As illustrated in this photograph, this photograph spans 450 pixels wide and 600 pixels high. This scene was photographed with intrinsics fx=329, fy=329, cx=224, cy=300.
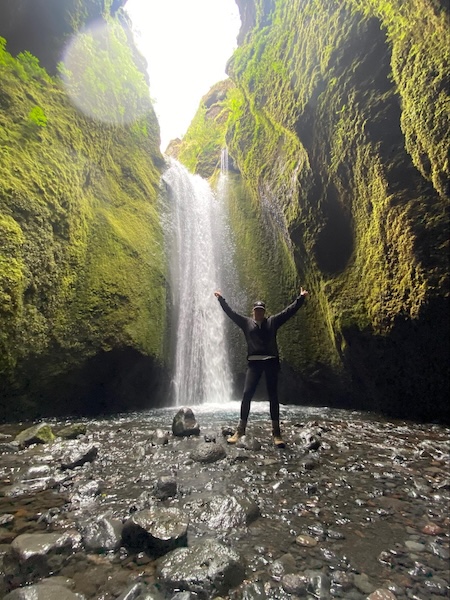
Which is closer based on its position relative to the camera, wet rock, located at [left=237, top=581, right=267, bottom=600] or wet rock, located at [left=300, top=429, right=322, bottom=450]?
wet rock, located at [left=237, top=581, right=267, bottom=600]

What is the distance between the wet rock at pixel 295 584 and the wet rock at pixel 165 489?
62.1 inches

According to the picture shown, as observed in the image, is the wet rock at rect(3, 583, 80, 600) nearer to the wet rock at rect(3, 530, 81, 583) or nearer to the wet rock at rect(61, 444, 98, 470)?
the wet rock at rect(3, 530, 81, 583)

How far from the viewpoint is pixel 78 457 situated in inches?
171

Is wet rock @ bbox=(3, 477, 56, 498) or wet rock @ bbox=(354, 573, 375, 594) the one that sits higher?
wet rock @ bbox=(3, 477, 56, 498)

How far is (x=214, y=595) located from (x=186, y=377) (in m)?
10.5

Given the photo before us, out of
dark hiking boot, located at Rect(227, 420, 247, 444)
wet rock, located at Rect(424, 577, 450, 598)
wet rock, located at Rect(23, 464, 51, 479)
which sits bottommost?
wet rock, located at Rect(424, 577, 450, 598)

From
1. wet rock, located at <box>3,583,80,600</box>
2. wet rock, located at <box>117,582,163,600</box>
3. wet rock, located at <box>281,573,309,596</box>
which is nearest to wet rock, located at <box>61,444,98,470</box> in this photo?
wet rock, located at <box>3,583,80,600</box>

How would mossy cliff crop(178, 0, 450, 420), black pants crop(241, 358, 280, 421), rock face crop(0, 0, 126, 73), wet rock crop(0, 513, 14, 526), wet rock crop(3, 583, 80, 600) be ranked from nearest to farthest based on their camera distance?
1. wet rock crop(3, 583, 80, 600)
2. wet rock crop(0, 513, 14, 526)
3. black pants crop(241, 358, 280, 421)
4. mossy cliff crop(178, 0, 450, 420)
5. rock face crop(0, 0, 126, 73)

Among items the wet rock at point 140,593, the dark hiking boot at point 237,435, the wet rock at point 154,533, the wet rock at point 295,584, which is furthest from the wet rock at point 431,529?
the dark hiking boot at point 237,435

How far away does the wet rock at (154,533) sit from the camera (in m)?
2.42

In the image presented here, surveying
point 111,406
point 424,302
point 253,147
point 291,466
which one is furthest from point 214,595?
point 253,147

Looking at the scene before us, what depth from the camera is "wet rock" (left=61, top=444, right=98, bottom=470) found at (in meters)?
4.21

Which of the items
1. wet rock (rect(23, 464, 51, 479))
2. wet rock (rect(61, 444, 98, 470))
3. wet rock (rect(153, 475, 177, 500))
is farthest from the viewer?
wet rock (rect(61, 444, 98, 470))

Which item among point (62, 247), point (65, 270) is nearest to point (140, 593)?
point (65, 270)
